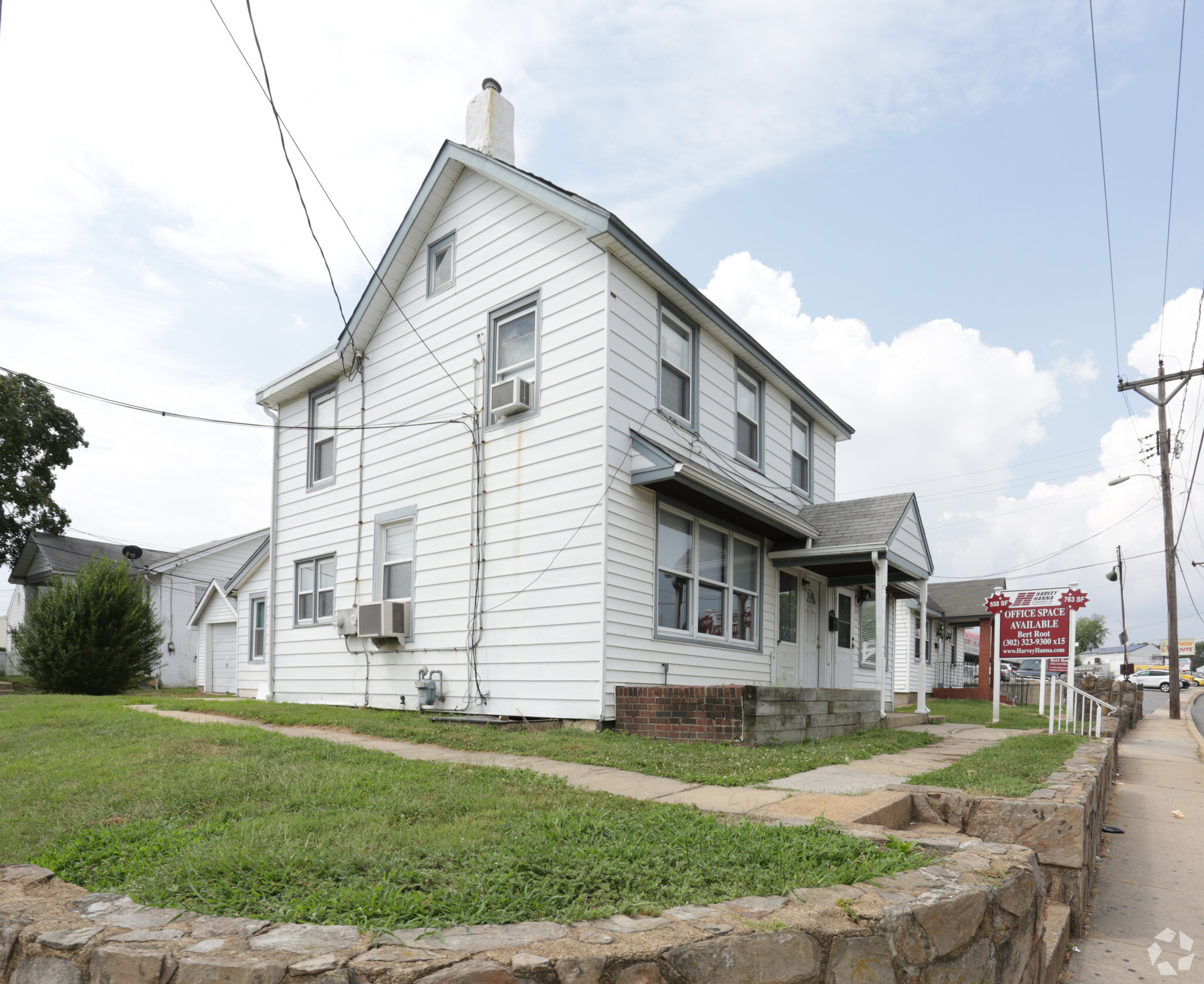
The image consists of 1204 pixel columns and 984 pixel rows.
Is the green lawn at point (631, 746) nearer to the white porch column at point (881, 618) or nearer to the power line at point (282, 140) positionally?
the white porch column at point (881, 618)

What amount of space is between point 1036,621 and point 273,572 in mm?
13082

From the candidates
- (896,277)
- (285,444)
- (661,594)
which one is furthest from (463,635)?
(896,277)

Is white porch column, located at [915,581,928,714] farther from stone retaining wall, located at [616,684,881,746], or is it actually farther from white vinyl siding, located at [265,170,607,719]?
white vinyl siding, located at [265,170,607,719]

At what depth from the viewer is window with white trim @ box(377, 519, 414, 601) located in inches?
481

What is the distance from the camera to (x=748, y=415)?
43.2 ft

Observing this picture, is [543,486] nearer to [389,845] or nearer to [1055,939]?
[389,845]

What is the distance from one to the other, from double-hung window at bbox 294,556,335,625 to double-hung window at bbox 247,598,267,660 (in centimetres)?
368

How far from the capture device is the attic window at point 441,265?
12.4 meters

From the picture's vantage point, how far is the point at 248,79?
8422 millimetres

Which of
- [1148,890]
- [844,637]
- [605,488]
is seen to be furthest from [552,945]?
[844,637]

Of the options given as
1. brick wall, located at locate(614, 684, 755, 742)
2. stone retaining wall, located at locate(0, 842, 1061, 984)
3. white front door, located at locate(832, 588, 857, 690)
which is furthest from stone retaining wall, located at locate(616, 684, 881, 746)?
white front door, located at locate(832, 588, 857, 690)

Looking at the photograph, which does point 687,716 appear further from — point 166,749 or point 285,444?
point 285,444

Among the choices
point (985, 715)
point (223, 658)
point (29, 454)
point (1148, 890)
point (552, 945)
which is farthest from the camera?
point (29, 454)

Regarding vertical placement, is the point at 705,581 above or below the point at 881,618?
above
